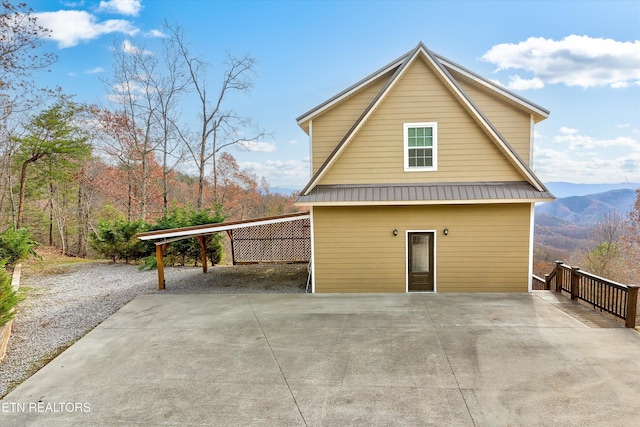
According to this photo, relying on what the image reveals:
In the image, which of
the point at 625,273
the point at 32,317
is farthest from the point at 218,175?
the point at 625,273

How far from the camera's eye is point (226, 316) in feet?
25.0

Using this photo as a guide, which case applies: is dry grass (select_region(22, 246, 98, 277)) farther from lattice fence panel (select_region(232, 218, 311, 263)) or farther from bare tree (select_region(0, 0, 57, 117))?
bare tree (select_region(0, 0, 57, 117))

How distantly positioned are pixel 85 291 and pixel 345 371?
9356 mm

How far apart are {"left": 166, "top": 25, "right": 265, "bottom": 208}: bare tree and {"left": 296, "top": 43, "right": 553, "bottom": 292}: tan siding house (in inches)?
562

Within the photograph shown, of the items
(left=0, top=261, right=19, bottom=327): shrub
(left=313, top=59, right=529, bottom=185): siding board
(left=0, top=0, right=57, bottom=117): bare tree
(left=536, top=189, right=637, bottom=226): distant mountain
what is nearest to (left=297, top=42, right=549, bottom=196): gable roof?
(left=313, top=59, right=529, bottom=185): siding board

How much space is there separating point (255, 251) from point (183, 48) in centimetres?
1490

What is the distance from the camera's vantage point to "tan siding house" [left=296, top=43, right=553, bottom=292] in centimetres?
866

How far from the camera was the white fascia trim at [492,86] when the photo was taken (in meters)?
8.68

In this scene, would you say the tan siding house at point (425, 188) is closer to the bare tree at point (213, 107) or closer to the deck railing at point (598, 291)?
the deck railing at point (598, 291)

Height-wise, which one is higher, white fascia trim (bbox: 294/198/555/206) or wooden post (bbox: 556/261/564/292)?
white fascia trim (bbox: 294/198/555/206)

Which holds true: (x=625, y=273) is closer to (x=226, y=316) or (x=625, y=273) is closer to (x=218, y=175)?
(x=226, y=316)

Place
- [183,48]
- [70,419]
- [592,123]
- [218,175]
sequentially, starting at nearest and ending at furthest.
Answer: [70,419] < [183,48] < [218,175] < [592,123]

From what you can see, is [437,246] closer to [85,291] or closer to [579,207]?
[85,291]

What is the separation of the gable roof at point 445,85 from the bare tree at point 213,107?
45.4ft
